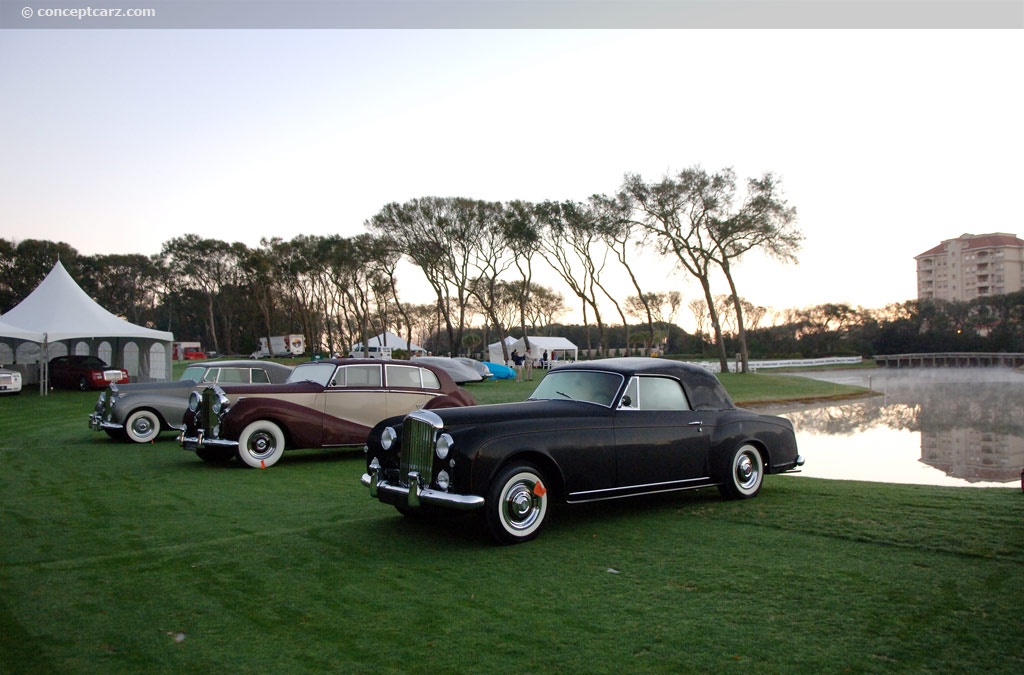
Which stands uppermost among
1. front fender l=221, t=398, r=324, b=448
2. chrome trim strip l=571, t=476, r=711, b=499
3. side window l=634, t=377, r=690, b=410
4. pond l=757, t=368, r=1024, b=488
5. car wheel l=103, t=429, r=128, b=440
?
side window l=634, t=377, r=690, b=410

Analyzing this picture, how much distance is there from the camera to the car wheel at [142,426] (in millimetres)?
13590

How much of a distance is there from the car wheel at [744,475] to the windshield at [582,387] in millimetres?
1574

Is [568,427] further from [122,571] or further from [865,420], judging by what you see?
[865,420]

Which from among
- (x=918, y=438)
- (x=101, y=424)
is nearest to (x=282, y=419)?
(x=101, y=424)

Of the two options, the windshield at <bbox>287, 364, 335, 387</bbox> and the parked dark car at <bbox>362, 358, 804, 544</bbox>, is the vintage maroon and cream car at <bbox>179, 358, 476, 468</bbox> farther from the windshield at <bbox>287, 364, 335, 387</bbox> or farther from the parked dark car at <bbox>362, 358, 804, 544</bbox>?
the parked dark car at <bbox>362, 358, 804, 544</bbox>

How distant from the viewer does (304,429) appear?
10781 millimetres

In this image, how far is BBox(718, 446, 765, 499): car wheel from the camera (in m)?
7.39

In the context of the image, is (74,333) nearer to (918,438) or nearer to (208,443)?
(208,443)

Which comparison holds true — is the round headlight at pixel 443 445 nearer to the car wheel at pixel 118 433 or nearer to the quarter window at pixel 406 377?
the quarter window at pixel 406 377

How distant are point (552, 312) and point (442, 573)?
76198mm

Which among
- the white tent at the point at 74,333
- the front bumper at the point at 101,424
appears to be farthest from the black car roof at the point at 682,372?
the white tent at the point at 74,333

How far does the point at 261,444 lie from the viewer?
34.8 ft

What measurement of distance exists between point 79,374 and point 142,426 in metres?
19.1

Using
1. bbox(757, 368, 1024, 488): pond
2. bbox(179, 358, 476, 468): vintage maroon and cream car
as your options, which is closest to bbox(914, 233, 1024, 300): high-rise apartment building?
bbox(757, 368, 1024, 488): pond
